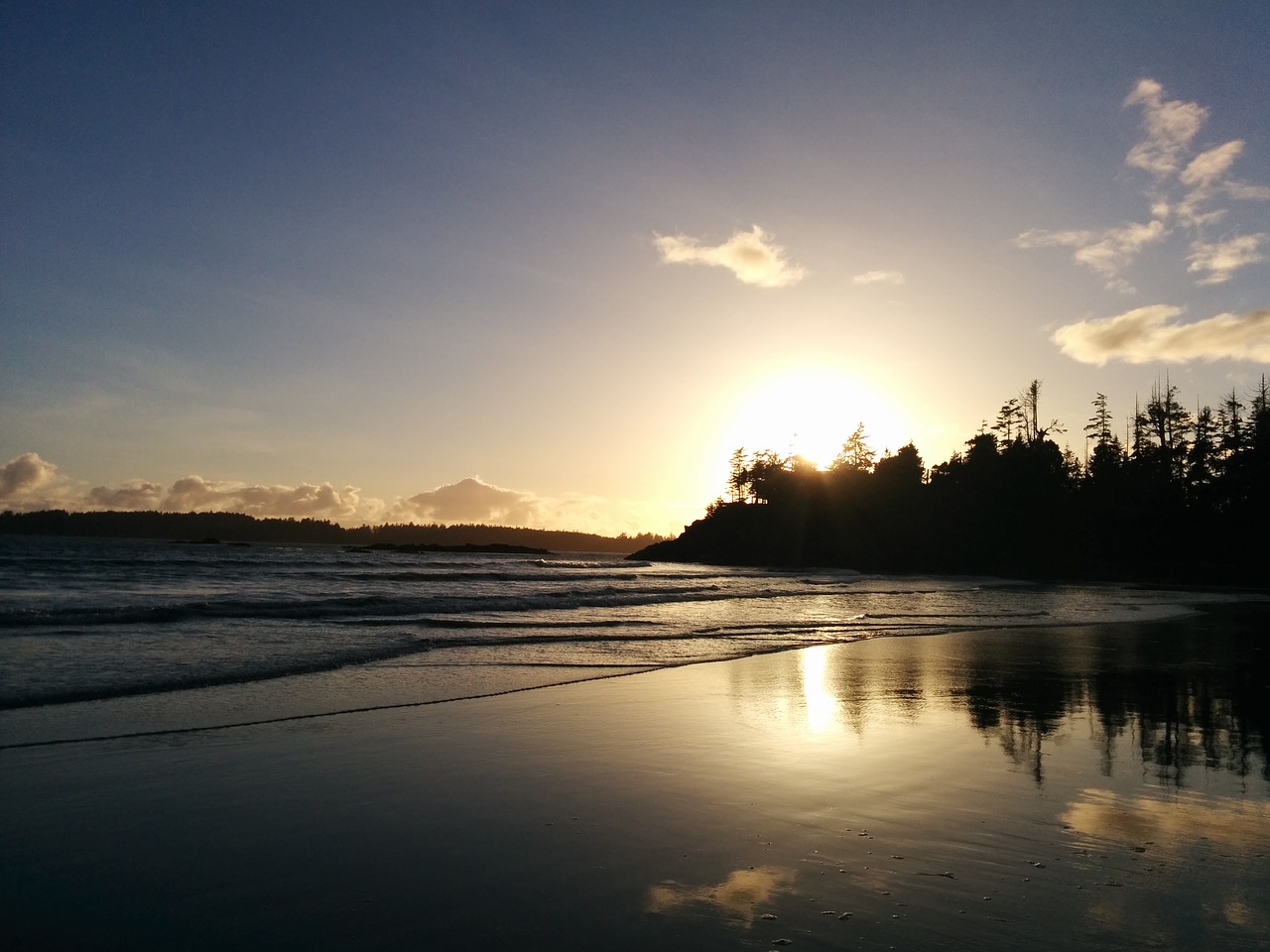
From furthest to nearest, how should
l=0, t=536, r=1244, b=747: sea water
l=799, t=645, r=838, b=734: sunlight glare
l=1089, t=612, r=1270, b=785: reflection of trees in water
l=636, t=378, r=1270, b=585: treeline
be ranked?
l=636, t=378, r=1270, b=585: treeline → l=0, t=536, r=1244, b=747: sea water → l=799, t=645, r=838, b=734: sunlight glare → l=1089, t=612, r=1270, b=785: reflection of trees in water

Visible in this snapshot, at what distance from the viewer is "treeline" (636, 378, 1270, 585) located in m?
71.3

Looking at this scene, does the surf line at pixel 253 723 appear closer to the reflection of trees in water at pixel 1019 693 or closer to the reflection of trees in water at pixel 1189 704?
the reflection of trees in water at pixel 1019 693

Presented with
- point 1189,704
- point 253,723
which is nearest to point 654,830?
point 253,723

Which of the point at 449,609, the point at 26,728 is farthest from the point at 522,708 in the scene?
the point at 449,609

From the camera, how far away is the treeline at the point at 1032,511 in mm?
71312

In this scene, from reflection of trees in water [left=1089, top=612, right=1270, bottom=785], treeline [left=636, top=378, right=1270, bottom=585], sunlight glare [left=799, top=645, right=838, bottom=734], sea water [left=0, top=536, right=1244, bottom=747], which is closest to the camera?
reflection of trees in water [left=1089, top=612, right=1270, bottom=785]

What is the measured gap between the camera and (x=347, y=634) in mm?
17281

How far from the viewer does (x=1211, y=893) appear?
4223mm

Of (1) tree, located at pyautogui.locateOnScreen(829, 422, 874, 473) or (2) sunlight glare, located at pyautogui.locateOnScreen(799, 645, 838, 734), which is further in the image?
(1) tree, located at pyautogui.locateOnScreen(829, 422, 874, 473)

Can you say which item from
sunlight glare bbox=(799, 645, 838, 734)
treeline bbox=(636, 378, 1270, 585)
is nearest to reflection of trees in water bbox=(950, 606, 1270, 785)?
sunlight glare bbox=(799, 645, 838, 734)

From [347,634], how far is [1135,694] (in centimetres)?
1494

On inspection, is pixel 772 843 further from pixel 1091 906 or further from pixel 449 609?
pixel 449 609

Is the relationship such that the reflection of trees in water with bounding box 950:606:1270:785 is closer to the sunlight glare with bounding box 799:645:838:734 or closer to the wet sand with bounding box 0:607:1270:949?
the wet sand with bounding box 0:607:1270:949

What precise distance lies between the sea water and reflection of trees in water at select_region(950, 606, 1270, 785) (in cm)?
435
